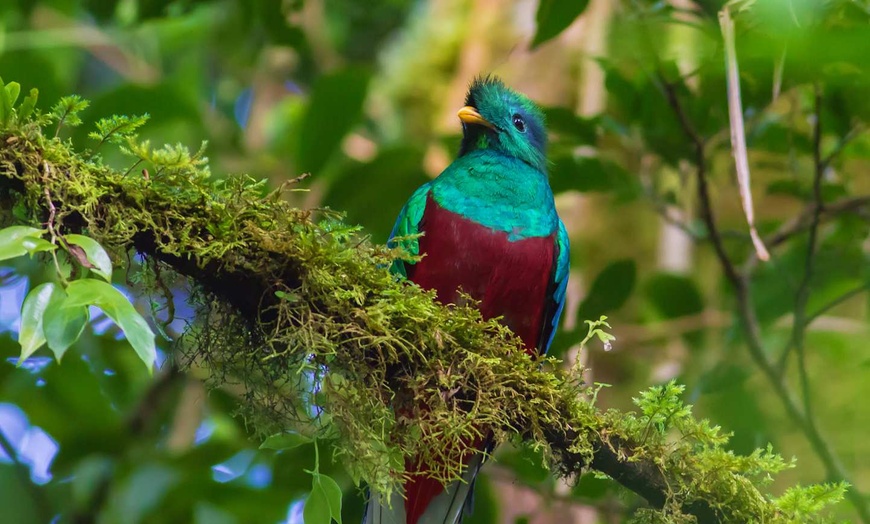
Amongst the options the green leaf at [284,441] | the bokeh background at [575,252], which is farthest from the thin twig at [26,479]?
the green leaf at [284,441]

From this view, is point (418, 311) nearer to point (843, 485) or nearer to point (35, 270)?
point (843, 485)

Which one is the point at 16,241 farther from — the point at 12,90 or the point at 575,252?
the point at 575,252

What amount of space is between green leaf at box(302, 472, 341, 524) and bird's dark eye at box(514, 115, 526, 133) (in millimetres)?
2125

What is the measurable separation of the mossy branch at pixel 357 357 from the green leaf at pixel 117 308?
43 cm

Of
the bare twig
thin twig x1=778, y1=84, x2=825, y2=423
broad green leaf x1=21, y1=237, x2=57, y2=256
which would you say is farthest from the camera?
thin twig x1=778, y1=84, x2=825, y2=423

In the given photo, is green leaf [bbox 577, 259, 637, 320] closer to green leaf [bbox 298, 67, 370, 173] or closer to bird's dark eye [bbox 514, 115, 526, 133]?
bird's dark eye [bbox 514, 115, 526, 133]

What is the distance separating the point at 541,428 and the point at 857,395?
1.79 metres

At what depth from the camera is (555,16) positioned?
3.28 meters

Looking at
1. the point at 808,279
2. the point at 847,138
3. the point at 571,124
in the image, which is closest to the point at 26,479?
the point at 571,124

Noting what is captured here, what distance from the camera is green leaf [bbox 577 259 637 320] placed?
3762 mm

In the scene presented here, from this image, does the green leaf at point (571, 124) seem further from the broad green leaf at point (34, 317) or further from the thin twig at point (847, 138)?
the broad green leaf at point (34, 317)

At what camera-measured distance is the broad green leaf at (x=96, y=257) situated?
1511 mm

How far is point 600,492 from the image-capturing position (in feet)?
11.8

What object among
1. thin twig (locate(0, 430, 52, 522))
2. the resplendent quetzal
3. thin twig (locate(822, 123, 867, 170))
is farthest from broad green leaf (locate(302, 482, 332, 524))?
thin twig (locate(822, 123, 867, 170))
